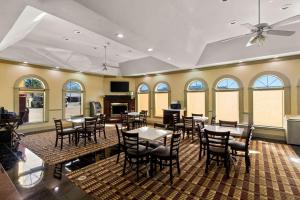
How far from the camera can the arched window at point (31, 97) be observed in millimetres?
6960

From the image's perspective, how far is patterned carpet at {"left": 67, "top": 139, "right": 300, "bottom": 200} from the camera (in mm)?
2695

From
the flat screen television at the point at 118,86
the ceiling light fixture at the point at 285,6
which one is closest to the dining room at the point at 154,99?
the ceiling light fixture at the point at 285,6

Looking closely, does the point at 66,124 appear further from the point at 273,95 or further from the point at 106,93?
the point at 273,95

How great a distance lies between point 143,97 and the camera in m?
10.6

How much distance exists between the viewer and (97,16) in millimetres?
2928

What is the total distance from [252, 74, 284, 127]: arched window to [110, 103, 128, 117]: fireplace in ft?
23.2

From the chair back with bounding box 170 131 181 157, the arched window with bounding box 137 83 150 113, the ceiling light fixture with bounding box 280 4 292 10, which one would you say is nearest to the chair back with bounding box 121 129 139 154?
the chair back with bounding box 170 131 181 157

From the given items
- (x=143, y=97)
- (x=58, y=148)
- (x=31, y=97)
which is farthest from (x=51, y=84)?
(x=143, y=97)

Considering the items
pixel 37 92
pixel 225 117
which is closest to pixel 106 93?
pixel 37 92

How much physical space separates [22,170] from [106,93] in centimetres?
715

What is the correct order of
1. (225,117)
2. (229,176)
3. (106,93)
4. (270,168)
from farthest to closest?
(106,93) → (225,117) → (270,168) → (229,176)

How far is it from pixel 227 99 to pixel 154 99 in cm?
418

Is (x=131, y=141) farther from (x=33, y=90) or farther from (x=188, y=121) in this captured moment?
(x=33, y=90)

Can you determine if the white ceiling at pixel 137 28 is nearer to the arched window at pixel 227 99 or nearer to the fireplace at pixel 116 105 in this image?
the arched window at pixel 227 99
